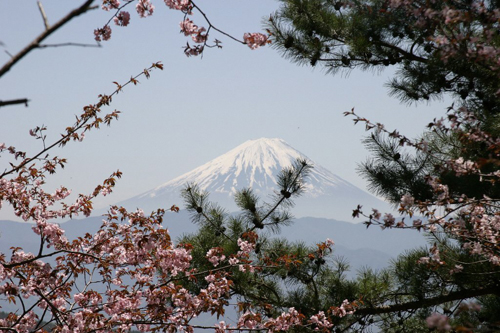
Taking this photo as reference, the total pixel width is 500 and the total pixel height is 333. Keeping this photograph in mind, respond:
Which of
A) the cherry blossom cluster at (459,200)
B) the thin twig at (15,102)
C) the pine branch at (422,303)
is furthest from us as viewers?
the pine branch at (422,303)

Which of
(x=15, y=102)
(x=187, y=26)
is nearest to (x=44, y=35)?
(x=15, y=102)

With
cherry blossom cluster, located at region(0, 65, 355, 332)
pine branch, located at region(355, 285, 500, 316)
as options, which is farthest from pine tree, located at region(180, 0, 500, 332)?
cherry blossom cluster, located at region(0, 65, 355, 332)

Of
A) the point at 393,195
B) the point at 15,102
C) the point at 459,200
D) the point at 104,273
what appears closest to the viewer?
the point at 15,102

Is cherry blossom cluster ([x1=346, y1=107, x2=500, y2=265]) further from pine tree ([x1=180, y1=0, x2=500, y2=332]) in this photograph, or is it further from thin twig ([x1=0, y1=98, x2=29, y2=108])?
thin twig ([x1=0, y1=98, x2=29, y2=108])

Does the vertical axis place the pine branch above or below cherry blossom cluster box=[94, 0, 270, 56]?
below

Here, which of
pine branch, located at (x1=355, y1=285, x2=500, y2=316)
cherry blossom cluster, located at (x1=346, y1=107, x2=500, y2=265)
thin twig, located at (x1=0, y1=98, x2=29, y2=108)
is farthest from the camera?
pine branch, located at (x1=355, y1=285, x2=500, y2=316)

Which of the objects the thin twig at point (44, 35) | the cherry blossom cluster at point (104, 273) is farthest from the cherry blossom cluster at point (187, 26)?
the thin twig at point (44, 35)

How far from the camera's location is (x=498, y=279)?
5227mm

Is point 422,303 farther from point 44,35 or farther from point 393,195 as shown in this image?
point 44,35

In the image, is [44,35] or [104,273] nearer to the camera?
[44,35]

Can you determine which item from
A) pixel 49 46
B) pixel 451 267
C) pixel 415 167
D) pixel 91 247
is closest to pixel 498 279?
pixel 451 267

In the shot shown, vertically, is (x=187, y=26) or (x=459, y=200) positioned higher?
(x=187, y=26)

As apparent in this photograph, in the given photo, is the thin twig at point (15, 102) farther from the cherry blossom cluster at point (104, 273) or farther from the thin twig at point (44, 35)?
the cherry blossom cluster at point (104, 273)

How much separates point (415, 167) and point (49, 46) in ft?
19.0
